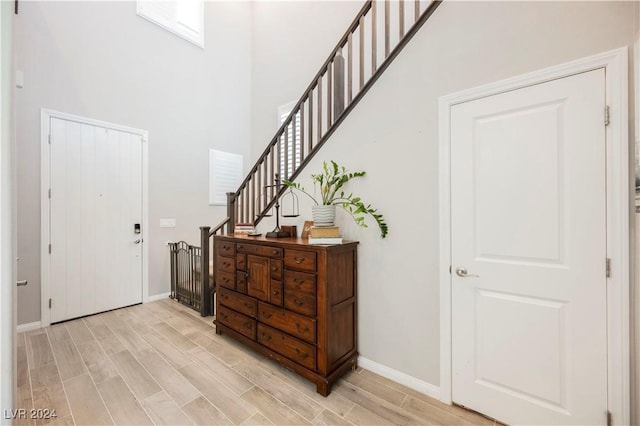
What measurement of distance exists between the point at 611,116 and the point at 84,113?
5.08 meters

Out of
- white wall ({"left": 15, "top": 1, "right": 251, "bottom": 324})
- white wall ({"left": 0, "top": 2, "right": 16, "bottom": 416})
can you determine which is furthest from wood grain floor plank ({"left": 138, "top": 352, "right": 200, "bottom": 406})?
white wall ({"left": 15, "top": 1, "right": 251, "bottom": 324})

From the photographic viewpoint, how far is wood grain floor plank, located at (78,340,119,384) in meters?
2.19

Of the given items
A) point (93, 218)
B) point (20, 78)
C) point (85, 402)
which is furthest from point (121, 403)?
point (20, 78)

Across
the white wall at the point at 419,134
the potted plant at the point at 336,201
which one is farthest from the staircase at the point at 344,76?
the potted plant at the point at 336,201

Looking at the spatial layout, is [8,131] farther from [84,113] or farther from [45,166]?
[84,113]

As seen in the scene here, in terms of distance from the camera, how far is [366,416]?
175 cm

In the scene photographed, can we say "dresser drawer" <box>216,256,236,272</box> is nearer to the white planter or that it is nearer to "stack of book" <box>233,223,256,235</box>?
"stack of book" <box>233,223,256,235</box>

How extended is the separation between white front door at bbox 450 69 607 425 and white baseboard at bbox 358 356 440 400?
166 mm

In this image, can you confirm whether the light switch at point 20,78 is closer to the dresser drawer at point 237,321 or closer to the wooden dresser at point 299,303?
the wooden dresser at point 299,303

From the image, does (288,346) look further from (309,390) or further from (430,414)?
(430,414)

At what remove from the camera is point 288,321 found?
2.16 meters

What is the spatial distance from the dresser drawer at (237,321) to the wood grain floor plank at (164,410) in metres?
0.75

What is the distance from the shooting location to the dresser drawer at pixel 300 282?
2.01m

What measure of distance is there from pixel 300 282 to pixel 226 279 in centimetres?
108
